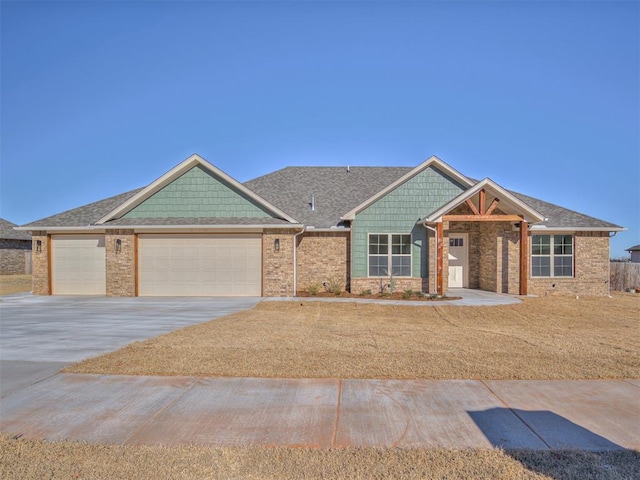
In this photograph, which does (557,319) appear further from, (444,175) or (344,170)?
(344,170)

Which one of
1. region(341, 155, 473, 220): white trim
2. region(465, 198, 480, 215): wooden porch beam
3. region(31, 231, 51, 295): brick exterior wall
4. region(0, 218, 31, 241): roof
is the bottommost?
region(31, 231, 51, 295): brick exterior wall

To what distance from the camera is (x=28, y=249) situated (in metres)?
34.2

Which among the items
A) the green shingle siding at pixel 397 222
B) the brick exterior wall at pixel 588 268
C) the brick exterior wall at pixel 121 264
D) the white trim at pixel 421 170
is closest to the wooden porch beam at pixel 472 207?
the white trim at pixel 421 170

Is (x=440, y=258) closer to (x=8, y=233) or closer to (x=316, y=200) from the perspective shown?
(x=316, y=200)

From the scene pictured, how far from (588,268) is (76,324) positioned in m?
19.0

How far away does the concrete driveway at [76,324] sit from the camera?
6762 millimetres

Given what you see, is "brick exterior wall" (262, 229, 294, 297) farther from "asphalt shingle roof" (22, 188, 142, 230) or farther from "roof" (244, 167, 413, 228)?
"asphalt shingle roof" (22, 188, 142, 230)

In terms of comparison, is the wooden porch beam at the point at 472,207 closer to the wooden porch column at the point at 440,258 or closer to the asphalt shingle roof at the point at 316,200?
the wooden porch column at the point at 440,258

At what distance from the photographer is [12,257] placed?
3188 cm

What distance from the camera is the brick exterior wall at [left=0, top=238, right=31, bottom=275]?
31.3 meters

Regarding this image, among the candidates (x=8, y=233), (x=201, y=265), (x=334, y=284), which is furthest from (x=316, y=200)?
(x=8, y=233)

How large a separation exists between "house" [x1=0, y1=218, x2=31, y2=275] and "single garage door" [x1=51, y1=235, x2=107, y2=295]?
59.3ft

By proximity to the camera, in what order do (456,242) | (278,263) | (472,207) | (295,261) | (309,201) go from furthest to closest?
(309,201)
(456,242)
(295,261)
(278,263)
(472,207)

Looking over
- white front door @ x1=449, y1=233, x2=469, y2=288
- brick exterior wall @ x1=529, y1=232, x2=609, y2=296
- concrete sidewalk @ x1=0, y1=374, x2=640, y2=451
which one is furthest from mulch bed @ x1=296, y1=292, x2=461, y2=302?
concrete sidewalk @ x1=0, y1=374, x2=640, y2=451
